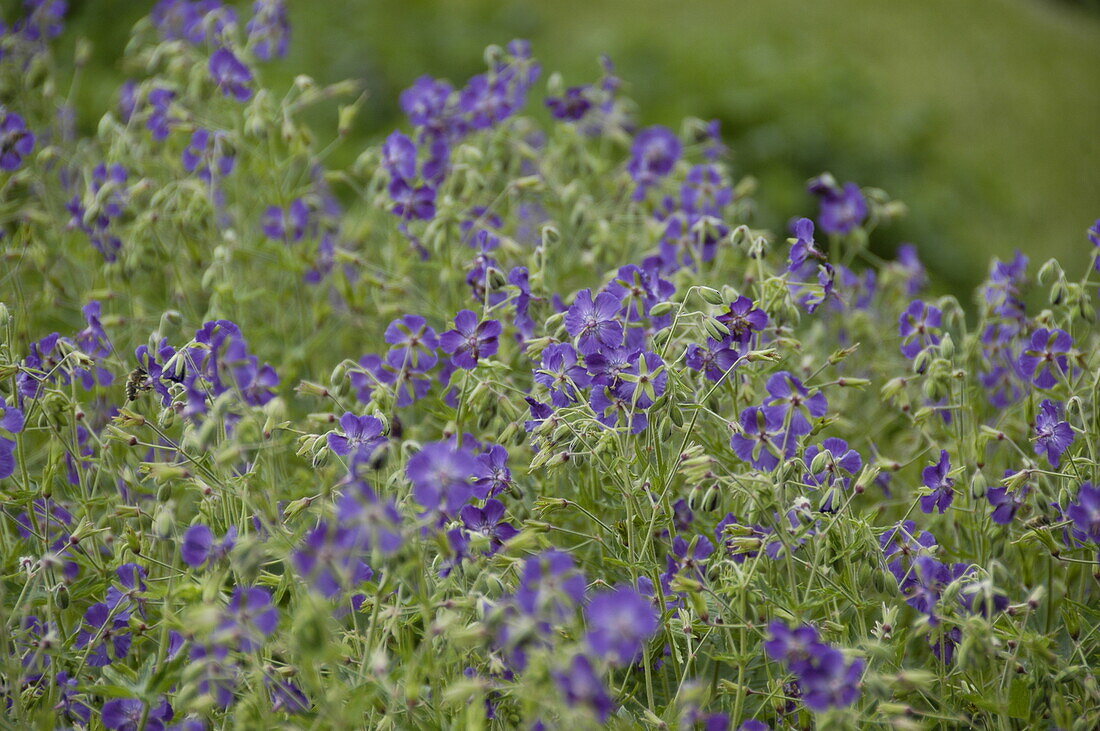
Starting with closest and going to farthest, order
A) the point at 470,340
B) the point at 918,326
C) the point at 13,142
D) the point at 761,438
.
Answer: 1. the point at 761,438
2. the point at 470,340
3. the point at 918,326
4. the point at 13,142

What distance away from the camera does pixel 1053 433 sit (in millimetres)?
1817

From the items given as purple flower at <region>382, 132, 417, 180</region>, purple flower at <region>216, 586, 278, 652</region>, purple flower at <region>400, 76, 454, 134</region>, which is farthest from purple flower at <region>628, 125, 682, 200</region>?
purple flower at <region>216, 586, 278, 652</region>

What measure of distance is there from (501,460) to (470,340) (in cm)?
30

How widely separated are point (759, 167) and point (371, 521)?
14.0ft

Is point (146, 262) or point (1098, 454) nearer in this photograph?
point (1098, 454)

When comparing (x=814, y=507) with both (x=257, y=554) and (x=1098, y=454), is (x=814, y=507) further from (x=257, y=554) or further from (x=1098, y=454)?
(x=257, y=554)

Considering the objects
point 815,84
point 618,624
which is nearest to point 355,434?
point 618,624

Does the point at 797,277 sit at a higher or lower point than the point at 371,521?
lower

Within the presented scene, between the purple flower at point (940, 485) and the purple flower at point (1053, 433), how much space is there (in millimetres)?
Answer: 182

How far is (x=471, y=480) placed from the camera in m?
1.67

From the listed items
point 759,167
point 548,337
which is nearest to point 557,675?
point 548,337

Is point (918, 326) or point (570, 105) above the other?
point (570, 105)

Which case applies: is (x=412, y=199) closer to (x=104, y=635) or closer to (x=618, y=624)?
(x=104, y=635)

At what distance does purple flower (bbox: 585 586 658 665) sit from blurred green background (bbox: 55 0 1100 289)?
369 centimetres
